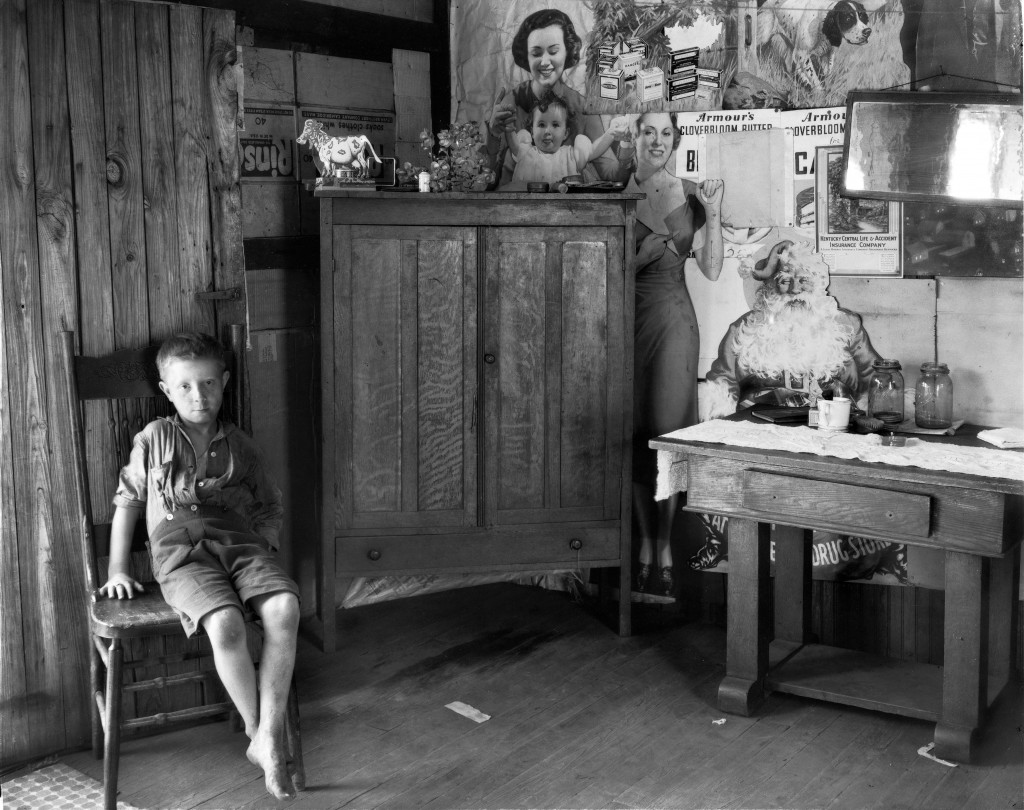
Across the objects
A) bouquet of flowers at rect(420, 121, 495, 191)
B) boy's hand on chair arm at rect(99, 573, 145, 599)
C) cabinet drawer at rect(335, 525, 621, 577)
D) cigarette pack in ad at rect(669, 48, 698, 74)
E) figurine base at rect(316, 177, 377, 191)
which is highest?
cigarette pack in ad at rect(669, 48, 698, 74)

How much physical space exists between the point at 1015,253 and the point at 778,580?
1.38 m

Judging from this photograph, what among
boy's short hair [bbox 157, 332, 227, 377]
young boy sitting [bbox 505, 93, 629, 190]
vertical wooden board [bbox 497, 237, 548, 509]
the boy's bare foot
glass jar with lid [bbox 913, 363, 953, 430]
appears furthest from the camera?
young boy sitting [bbox 505, 93, 629, 190]

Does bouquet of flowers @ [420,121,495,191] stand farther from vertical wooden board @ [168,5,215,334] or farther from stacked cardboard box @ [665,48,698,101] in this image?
vertical wooden board @ [168,5,215,334]

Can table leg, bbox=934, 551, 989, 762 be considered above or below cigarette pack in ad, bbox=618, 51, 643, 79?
below

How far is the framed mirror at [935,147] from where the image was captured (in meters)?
3.51

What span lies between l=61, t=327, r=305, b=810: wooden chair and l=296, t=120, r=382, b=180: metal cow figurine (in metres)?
0.82

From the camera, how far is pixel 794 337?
420 centimetres

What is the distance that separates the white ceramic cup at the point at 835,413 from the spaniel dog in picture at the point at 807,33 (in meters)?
1.19

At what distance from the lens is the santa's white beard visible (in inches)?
162

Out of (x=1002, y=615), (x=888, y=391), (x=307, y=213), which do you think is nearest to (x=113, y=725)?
(x=307, y=213)

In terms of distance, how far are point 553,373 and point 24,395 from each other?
1824mm

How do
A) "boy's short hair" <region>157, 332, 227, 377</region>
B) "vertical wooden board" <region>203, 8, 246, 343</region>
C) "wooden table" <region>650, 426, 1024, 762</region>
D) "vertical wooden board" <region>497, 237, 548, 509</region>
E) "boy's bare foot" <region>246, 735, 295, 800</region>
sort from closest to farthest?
"boy's bare foot" <region>246, 735, 295, 800</region> < "wooden table" <region>650, 426, 1024, 762</region> < "boy's short hair" <region>157, 332, 227, 377</region> < "vertical wooden board" <region>203, 8, 246, 343</region> < "vertical wooden board" <region>497, 237, 548, 509</region>

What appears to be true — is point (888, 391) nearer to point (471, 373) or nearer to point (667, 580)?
point (667, 580)

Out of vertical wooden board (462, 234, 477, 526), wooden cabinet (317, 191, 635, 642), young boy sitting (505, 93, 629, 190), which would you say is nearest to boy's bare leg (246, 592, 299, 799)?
wooden cabinet (317, 191, 635, 642)
